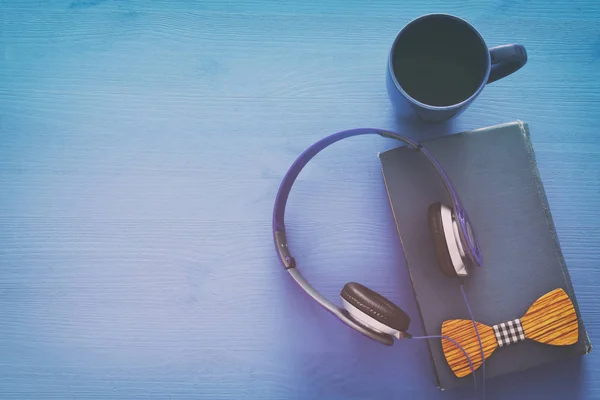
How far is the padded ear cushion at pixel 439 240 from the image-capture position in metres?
0.53

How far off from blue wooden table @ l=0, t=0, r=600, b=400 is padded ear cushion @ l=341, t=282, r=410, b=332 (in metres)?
0.09

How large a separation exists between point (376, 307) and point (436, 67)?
28 centimetres

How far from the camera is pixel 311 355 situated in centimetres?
60

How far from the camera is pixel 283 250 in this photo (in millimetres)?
554

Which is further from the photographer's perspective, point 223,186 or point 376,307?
point 223,186

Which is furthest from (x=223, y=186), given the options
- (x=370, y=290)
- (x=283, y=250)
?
(x=370, y=290)

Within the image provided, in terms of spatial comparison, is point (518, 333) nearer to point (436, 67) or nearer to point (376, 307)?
point (376, 307)

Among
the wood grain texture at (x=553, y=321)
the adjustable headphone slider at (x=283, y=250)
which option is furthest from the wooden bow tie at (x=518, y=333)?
the adjustable headphone slider at (x=283, y=250)

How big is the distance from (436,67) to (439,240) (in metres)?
0.20

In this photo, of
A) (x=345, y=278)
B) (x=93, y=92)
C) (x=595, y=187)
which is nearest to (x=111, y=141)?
(x=93, y=92)

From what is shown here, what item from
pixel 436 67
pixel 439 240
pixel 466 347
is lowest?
pixel 466 347

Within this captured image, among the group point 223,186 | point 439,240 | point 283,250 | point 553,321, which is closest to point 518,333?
point 553,321

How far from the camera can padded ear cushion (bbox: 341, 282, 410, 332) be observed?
49cm

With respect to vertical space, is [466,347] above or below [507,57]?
below
